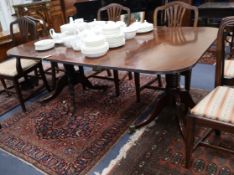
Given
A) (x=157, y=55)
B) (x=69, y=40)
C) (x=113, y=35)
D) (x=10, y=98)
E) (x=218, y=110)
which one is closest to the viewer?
(x=218, y=110)

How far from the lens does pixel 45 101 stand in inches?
113

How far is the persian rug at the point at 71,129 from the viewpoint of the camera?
6.35ft

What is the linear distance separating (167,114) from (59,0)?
14.2 ft

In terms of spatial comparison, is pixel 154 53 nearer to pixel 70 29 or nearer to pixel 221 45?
pixel 221 45

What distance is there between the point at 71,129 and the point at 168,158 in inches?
38.5

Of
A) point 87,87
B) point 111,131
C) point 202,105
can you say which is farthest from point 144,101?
point 202,105

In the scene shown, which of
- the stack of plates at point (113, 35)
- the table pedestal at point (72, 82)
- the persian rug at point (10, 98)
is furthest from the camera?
the persian rug at point (10, 98)

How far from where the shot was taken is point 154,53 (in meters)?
1.70

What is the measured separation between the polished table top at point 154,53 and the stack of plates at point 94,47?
0.04m

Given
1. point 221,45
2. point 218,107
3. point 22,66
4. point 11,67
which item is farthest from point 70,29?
point 218,107

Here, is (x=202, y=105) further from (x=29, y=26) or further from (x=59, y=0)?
(x=59, y=0)

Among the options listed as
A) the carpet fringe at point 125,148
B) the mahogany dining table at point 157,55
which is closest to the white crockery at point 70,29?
the mahogany dining table at point 157,55

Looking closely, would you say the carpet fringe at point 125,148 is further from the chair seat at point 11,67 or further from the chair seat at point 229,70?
the chair seat at point 11,67

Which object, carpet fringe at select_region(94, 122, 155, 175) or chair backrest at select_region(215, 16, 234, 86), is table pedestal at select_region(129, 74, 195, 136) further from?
chair backrest at select_region(215, 16, 234, 86)
